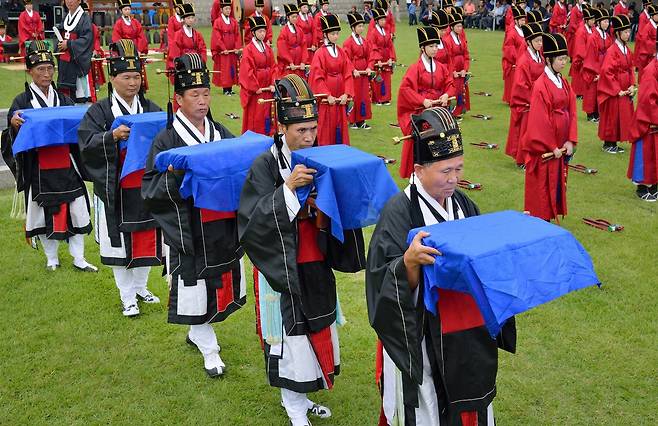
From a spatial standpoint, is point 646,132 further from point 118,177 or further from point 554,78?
point 118,177

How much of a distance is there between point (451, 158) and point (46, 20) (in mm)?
24656

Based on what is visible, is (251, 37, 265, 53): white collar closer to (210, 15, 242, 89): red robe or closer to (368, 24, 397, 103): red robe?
(368, 24, 397, 103): red robe

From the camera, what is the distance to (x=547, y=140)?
723cm

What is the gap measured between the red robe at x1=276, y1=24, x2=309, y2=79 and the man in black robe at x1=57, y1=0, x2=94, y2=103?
3.71 m

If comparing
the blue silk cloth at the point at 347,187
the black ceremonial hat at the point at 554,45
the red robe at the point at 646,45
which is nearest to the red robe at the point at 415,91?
the black ceremonial hat at the point at 554,45

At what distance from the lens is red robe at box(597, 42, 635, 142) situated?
34.6 ft

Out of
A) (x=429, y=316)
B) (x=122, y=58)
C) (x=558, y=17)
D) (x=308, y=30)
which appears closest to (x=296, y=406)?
(x=429, y=316)

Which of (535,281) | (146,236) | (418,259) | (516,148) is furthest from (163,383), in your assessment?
(516,148)

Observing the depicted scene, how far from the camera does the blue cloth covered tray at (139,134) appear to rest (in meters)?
5.09

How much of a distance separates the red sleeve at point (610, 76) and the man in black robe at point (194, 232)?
7.63 metres

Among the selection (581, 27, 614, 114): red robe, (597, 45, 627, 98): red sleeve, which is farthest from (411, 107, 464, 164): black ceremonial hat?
(581, 27, 614, 114): red robe

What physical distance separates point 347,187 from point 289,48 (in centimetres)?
1154

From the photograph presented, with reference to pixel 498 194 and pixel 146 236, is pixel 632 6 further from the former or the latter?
pixel 146 236

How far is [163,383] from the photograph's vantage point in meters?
5.00
